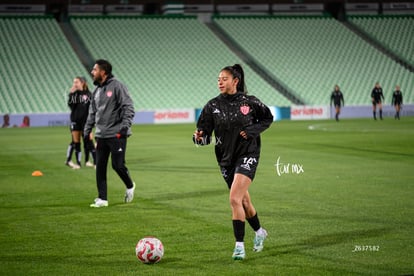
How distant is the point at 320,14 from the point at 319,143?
3530 centimetres

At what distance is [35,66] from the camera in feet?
152

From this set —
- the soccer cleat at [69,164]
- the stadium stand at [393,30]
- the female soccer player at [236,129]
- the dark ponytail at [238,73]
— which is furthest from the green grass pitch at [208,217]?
the stadium stand at [393,30]

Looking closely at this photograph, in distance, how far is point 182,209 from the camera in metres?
11.2

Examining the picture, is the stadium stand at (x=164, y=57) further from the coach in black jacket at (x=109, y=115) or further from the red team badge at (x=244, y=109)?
the red team badge at (x=244, y=109)

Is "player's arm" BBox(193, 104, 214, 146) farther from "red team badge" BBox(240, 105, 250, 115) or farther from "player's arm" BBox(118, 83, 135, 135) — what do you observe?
"player's arm" BBox(118, 83, 135, 135)

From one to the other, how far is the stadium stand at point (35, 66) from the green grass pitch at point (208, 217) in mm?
23035

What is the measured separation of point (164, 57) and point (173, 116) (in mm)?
7663

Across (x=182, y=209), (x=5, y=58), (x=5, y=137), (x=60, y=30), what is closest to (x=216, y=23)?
(x=60, y=30)

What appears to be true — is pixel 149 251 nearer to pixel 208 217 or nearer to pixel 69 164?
pixel 208 217

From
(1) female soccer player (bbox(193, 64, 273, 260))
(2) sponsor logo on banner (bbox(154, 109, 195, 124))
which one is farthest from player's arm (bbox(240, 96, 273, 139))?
(2) sponsor logo on banner (bbox(154, 109, 195, 124))

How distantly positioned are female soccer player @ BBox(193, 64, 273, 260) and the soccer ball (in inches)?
35.6

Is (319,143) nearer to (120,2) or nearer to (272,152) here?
(272,152)

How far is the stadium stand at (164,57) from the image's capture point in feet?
153

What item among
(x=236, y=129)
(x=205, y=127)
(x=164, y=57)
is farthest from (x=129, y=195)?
(x=164, y=57)
